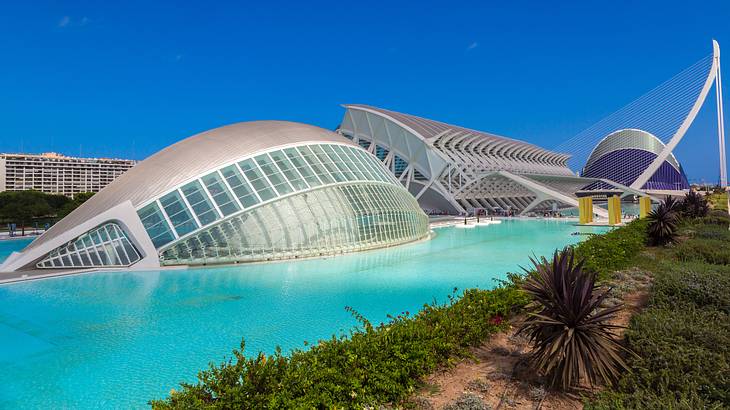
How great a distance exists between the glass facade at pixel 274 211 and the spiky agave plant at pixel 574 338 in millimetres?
16069

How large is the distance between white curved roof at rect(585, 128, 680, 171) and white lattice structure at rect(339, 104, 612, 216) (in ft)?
129

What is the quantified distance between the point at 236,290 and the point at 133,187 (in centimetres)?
980

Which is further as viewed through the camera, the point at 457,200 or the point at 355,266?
the point at 457,200

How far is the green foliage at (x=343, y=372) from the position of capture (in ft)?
15.5

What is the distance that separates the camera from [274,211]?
68.0 feet

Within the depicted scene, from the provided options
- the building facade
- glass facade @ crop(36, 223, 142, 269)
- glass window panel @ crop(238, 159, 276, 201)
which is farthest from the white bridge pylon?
the building facade

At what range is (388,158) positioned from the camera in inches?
2628

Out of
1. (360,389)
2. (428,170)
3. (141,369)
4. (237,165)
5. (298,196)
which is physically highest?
(428,170)

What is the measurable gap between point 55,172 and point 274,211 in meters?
156

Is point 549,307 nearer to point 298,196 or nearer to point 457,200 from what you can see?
point 298,196

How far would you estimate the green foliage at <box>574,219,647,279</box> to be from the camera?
479 inches

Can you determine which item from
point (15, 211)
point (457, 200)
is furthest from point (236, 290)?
point (457, 200)

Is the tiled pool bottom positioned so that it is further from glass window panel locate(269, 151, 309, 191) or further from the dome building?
glass window panel locate(269, 151, 309, 191)

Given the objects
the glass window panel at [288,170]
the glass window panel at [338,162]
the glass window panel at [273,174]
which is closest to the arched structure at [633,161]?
the glass window panel at [338,162]
